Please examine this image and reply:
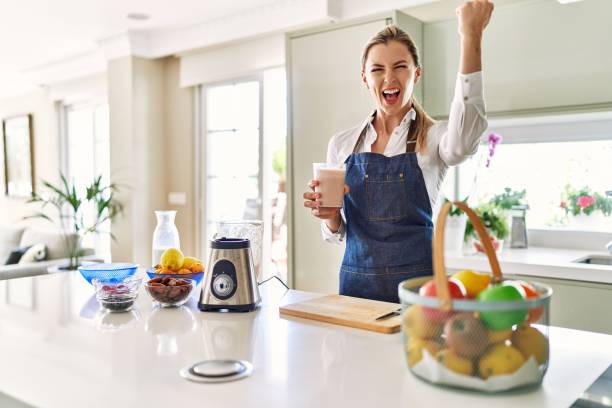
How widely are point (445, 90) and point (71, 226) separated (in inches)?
200

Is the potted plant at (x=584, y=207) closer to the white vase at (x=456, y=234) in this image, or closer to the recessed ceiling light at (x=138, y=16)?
the white vase at (x=456, y=234)

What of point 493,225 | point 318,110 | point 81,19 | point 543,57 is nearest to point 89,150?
point 81,19

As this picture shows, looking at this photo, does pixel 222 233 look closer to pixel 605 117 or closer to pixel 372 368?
pixel 372 368

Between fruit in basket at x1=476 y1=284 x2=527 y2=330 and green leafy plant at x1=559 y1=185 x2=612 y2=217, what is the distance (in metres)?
2.57

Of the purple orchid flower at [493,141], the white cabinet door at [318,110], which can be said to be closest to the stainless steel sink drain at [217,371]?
the white cabinet door at [318,110]

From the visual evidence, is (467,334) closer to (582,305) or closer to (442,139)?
(442,139)

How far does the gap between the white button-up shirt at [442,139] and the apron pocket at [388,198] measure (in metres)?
0.09

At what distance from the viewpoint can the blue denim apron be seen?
1762 mm

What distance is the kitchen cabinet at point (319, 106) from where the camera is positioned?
3.12m

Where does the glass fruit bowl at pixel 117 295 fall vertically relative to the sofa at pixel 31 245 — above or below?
above

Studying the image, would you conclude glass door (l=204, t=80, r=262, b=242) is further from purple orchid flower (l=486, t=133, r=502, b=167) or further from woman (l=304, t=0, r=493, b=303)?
woman (l=304, t=0, r=493, b=303)

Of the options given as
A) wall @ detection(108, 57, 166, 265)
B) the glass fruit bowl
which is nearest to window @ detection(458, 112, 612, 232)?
the glass fruit bowl

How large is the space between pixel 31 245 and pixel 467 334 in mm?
5171

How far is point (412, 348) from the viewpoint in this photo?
985 millimetres
